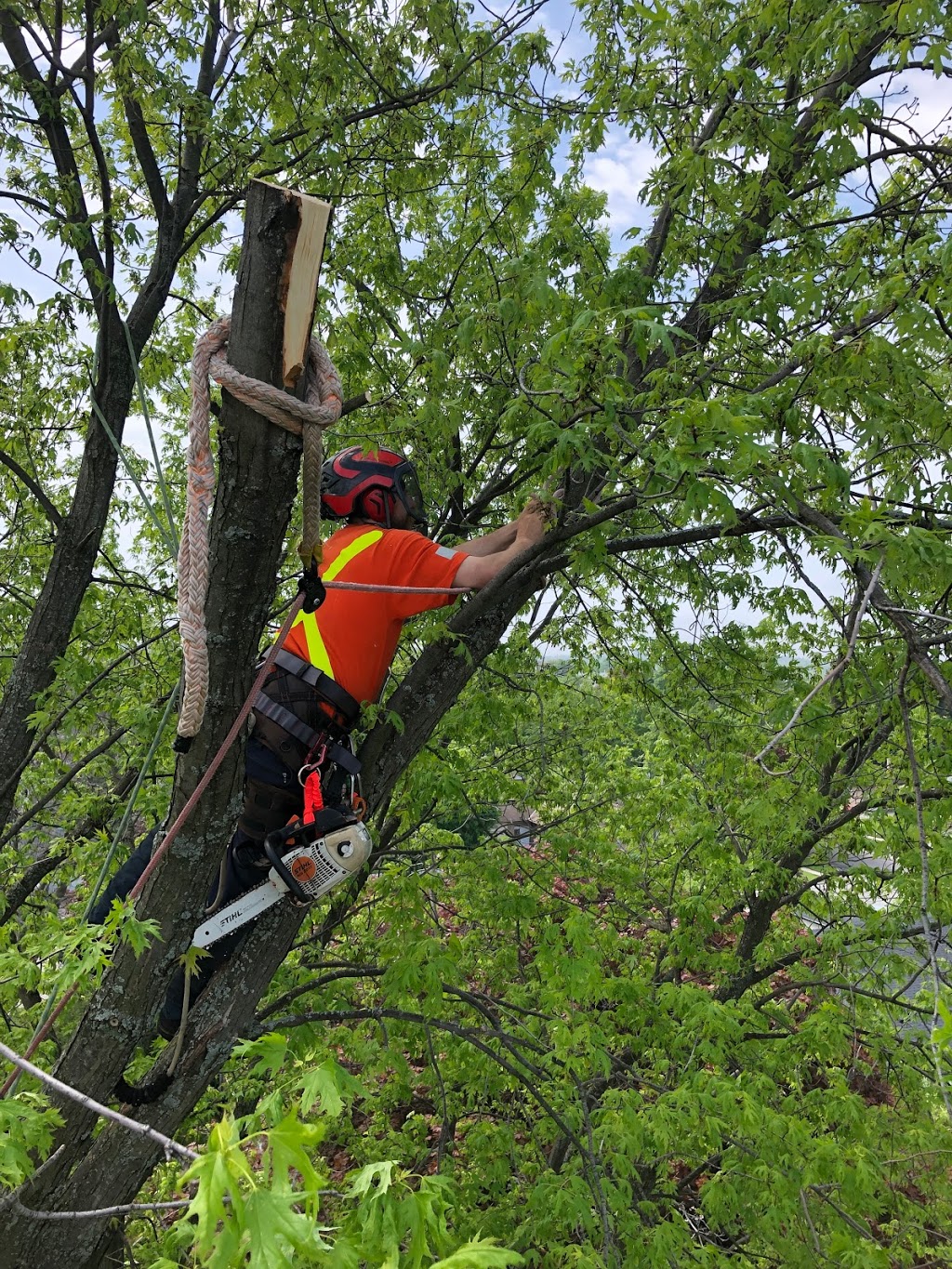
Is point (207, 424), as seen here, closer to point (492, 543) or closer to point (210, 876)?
point (210, 876)

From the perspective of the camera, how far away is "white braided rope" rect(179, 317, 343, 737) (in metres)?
1.51

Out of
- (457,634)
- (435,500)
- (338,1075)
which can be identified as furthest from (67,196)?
(338,1075)

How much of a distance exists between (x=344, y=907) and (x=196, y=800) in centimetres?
285

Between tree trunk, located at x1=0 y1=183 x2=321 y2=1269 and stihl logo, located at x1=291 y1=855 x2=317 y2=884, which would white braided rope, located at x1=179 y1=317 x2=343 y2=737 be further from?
stihl logo, located at x1=291 y1=855 x2=317 y2=884

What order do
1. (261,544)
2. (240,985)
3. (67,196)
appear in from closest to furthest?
(261,544) → (240,985) → (67,196)

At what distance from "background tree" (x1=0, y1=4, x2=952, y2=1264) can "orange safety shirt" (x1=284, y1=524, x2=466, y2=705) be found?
0.22 m

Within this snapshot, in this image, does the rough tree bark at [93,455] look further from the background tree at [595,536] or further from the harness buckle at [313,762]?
the harness buckle at [313,762]

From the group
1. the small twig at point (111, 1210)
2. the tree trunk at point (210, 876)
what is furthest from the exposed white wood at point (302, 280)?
the small twig at point (111, 1210)

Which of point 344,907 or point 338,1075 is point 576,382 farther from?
point 344,907

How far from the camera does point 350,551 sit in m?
2.71


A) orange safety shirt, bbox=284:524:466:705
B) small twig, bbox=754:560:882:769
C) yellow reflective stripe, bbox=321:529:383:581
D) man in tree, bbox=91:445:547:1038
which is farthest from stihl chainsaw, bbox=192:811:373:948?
small twig, bbox=754:560:882:769

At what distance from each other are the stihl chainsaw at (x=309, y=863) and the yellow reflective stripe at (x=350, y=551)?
84 cm

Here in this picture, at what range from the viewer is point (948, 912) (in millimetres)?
4156

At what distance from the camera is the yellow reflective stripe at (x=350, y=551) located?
2.70 meters
